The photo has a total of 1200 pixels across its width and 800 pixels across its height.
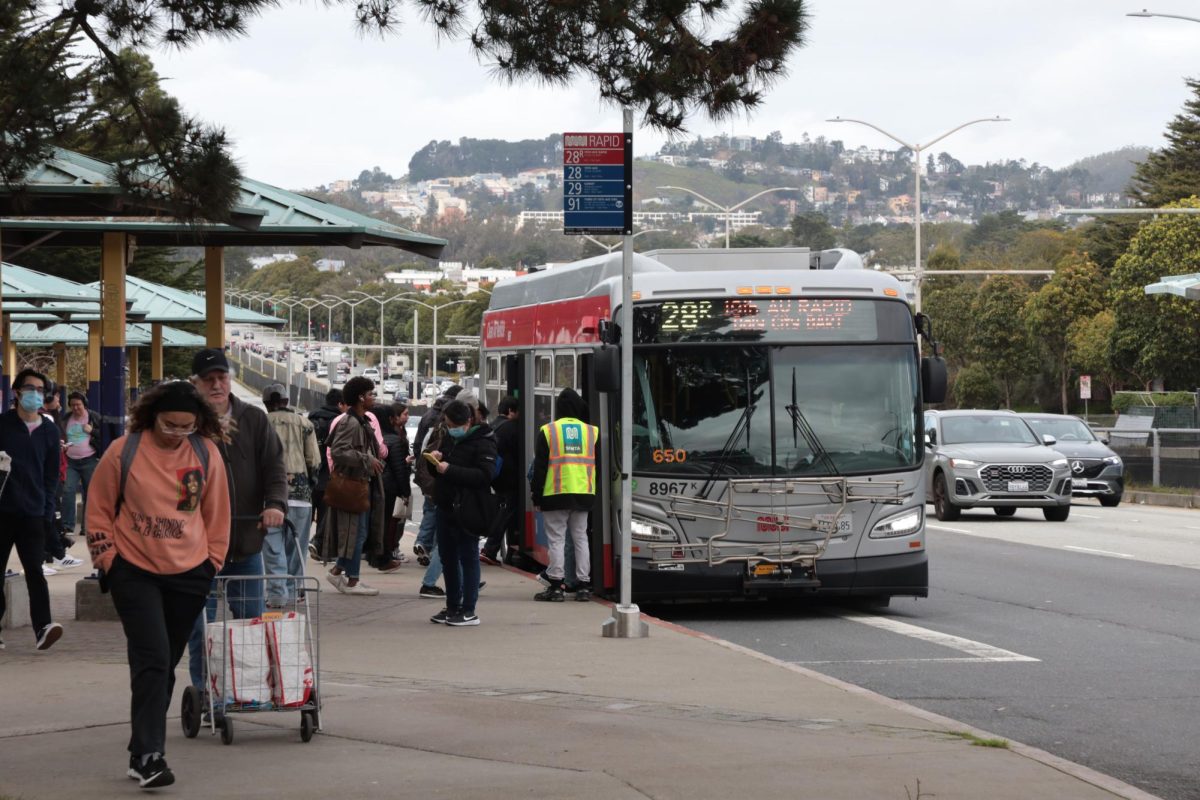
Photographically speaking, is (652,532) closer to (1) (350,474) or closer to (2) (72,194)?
(1) (350,474)

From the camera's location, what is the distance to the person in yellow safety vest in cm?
1509

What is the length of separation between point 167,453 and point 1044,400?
3443 inches

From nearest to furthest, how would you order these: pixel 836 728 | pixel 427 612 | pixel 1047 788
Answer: pixel 1047 788 < pixel 836 728 < pixel 427 612

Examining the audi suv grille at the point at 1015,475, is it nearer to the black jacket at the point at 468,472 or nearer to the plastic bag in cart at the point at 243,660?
the black jacket at the point at 468,472

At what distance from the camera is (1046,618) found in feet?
48.7

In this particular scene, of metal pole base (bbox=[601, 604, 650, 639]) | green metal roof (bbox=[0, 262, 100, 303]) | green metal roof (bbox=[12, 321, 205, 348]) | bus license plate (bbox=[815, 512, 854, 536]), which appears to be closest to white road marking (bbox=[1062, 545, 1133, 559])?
bus license plate (bbox=[815, 512, 854, 536])

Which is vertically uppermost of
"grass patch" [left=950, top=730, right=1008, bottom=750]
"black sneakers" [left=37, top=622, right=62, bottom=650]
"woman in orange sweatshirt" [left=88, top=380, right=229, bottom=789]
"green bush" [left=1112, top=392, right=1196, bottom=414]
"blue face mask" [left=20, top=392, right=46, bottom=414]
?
"green bush" [left=1112, top=392, right=1196, bottom=414]

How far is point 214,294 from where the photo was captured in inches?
715

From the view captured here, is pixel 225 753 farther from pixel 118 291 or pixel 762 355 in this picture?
pixel 118 291

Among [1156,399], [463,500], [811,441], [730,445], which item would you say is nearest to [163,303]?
[730,445]

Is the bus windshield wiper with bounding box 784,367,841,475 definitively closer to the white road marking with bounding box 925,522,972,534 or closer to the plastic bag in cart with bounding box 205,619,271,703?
the plastic bag in cart with bounding box 205,619,271,703

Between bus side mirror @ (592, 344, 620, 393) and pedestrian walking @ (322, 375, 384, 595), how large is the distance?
2.48 m

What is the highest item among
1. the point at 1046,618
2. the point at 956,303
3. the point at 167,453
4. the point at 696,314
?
the point at 956,303

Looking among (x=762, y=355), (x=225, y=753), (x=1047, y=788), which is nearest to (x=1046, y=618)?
(x=762, y=355)
